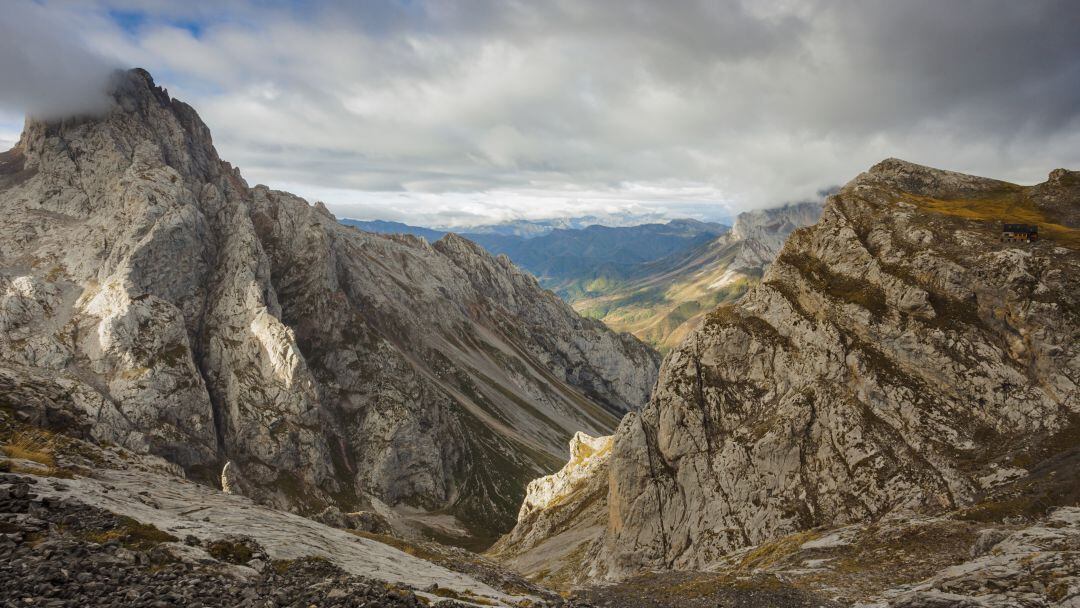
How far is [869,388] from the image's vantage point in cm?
6306

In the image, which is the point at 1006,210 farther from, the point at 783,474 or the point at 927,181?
the point at 783,474

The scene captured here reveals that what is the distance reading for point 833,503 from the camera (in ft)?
195

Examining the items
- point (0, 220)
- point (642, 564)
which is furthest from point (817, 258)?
point (0, 220)

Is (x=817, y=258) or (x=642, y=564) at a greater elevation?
(x=817, y=258)

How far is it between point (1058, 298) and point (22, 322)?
215180 mm

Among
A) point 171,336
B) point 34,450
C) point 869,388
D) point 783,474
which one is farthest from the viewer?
point 171,336

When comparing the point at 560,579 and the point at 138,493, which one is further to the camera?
the point at 560,579

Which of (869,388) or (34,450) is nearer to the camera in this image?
(34,450)

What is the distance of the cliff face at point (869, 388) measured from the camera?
5472cm

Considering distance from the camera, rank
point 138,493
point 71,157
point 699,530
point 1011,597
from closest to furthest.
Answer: point 1011,597, point 138,493, point 699,530, point 71,157

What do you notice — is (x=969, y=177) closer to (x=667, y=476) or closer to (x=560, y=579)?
(x=667, y=476)

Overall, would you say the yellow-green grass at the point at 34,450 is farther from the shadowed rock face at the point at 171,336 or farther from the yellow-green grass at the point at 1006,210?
the shadowed rock face at the point at 171,336

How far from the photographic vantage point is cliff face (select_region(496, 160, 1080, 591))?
180ft

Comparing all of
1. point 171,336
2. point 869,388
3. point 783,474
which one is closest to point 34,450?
point 783,474
